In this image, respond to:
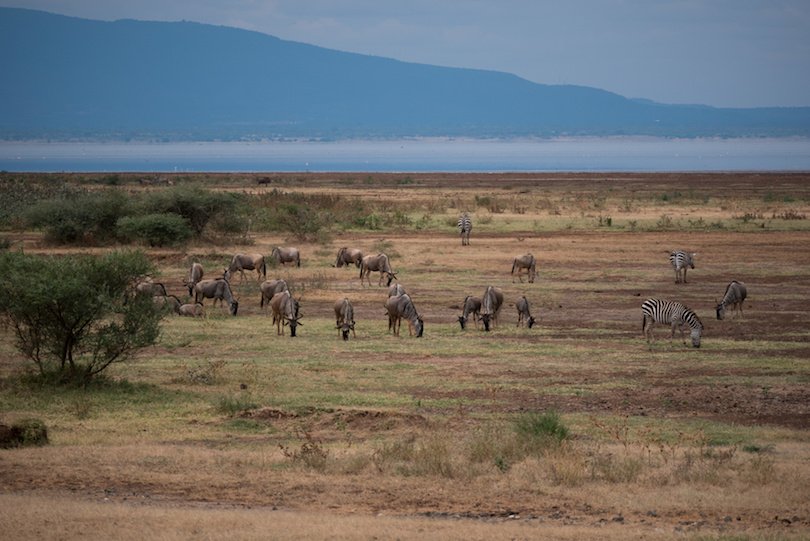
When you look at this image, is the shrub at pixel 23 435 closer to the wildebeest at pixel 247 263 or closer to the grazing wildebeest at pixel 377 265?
the wildebeest at pixel 247 263

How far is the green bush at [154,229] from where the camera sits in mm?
40656

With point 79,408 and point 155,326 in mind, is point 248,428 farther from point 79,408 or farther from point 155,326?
point 155,326

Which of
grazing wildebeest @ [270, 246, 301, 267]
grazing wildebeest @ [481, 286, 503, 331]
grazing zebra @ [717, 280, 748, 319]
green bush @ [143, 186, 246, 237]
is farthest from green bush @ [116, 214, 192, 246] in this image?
grazing zebra @ [717, 280, 748, 319]

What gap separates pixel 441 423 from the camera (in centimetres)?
1573

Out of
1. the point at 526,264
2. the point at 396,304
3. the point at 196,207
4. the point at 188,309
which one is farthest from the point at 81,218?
the point at 396,304

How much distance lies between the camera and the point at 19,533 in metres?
10.3

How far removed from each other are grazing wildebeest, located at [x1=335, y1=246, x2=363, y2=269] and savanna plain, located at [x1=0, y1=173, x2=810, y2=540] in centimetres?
92

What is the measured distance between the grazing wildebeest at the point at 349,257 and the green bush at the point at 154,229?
7.25 m

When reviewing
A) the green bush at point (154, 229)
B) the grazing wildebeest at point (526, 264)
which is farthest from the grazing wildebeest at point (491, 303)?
the green bush at point (154, 229)

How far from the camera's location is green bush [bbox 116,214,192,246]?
40.7 metres

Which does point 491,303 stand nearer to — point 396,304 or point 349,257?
point 396,304

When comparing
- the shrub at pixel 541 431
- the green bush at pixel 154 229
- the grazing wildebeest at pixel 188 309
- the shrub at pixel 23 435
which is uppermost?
the green bush at pixel 154 229

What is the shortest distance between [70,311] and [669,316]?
11.6m

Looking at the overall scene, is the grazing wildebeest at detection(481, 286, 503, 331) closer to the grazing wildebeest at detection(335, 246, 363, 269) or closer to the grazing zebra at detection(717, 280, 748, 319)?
the grazing zebra at detection(717, 280, 748, 319)
